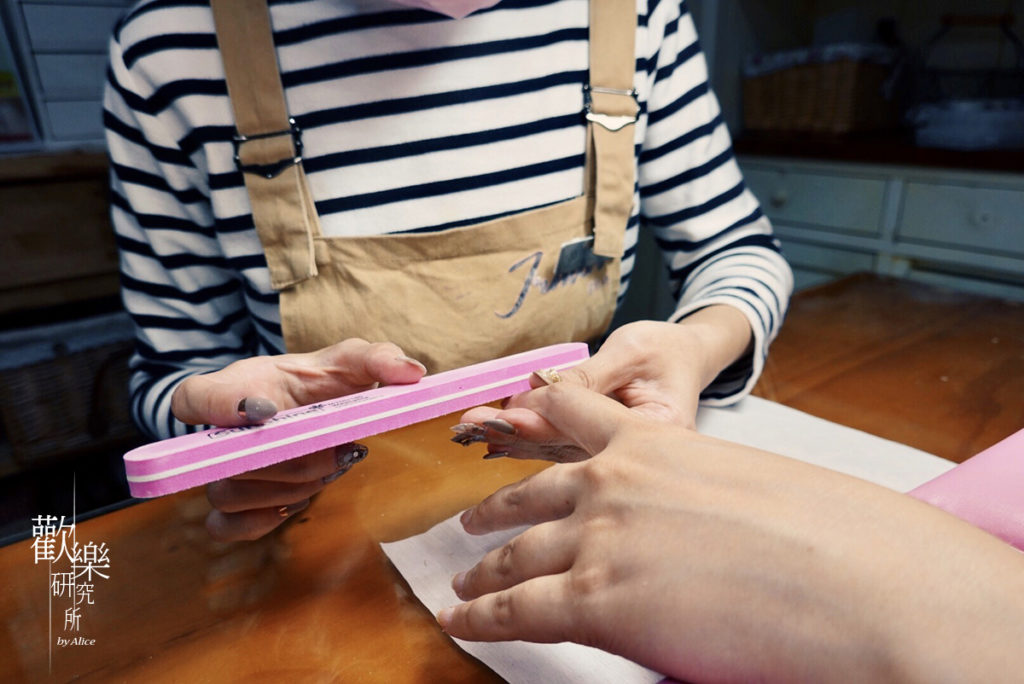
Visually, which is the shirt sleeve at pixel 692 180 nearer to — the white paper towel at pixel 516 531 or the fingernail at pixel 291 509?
the white paper towel at pixel 516 531

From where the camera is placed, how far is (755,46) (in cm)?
167

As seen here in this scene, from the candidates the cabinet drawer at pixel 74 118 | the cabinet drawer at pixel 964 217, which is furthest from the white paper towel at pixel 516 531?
the cabinet drawer at pixel 74 118

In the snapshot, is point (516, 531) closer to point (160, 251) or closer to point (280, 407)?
point (280, 407)

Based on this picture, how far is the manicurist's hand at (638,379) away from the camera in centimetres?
36

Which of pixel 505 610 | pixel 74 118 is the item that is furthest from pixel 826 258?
pixel 74 118

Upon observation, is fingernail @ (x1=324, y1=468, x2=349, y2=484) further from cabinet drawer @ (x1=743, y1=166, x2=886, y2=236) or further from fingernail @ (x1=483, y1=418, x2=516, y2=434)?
cabinet drawer @ (x1=743, y1=166, x2=886, y2=236)

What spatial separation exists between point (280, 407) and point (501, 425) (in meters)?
0.14

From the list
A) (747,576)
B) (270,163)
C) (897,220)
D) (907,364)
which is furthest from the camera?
(897,220)

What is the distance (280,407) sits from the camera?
398 millimetres

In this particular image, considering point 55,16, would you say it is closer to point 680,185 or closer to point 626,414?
point 680,185

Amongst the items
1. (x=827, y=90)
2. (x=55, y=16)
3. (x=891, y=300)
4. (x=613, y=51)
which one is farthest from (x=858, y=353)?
(x=55, y=16)

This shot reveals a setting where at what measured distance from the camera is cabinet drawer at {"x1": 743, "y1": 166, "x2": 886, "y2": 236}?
1.34 metres

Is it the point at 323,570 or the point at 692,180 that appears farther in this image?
the point at 692,180

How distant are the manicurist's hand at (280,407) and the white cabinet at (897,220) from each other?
1251mm
